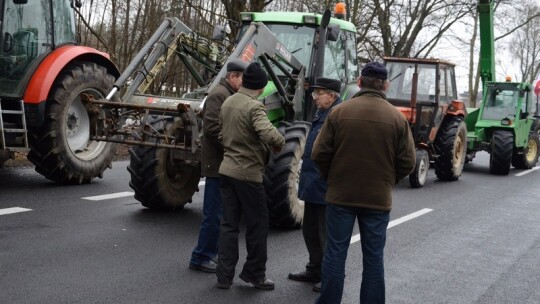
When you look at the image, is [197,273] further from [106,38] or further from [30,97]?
[106,38]

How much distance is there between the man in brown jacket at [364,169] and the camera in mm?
4660

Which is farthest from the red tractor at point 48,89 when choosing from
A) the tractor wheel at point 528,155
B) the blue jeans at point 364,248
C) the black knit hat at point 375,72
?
the tractor wheel at point 528,155

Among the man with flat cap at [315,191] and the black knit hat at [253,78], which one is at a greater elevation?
the black knit hat at [253,78]

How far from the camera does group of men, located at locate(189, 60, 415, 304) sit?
184 inches

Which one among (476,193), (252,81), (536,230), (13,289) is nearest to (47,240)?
(13,289)

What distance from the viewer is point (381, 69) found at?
15.8ft

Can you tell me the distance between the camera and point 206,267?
20.2 ft

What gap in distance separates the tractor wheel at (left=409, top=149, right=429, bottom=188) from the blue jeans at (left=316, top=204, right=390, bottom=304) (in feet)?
25.2

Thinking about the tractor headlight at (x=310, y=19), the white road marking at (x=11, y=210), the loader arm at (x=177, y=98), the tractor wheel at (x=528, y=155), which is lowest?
the tractor wheel at (x=528, y=155)

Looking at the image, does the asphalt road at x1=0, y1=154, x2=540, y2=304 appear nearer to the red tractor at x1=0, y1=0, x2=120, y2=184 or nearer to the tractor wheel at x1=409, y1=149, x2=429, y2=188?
the red tractor at x1=0, y1=0, x2=120, y2=184

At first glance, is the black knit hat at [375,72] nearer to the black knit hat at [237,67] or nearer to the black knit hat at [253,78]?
the black knit hat at [253,78]

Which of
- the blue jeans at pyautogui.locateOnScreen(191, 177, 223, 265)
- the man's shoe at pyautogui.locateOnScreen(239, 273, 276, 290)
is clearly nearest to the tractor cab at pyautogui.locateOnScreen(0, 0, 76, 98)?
the blue jeans at pyautogui.locateOnScreen(191, 177, 223, 265)

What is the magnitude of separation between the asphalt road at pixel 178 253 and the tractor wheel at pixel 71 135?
10.0 inches

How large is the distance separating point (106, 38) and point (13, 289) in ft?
44.3
